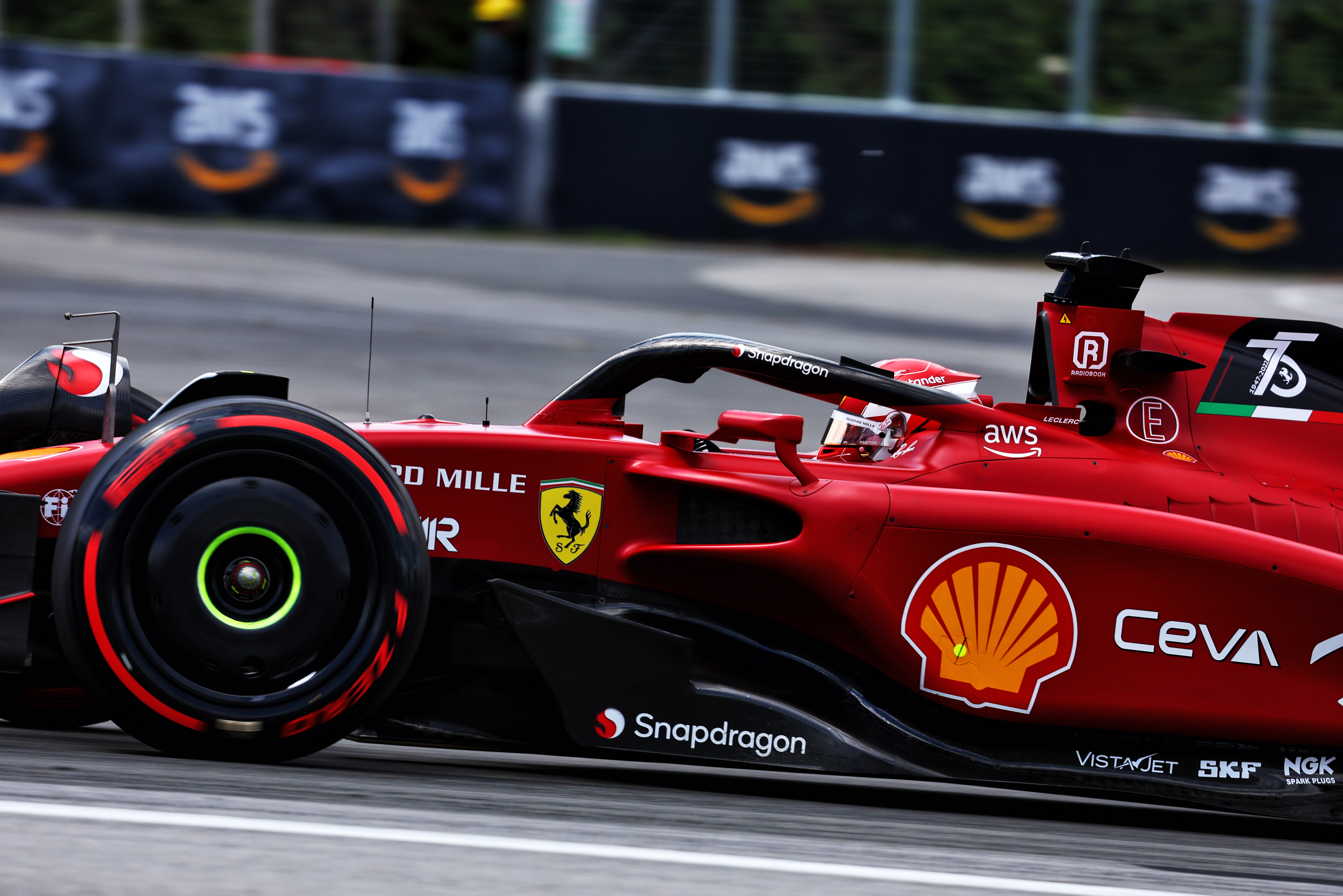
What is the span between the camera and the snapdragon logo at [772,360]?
165 inches

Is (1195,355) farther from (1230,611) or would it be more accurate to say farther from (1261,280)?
(1261,280)

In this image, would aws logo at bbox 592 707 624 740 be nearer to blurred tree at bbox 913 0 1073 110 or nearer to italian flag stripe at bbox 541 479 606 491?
italian flag stripe at bbox 541 479 606 491

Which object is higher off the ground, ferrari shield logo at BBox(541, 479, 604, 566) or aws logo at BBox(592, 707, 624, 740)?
ferrari shield logo at BBox(541, 479, 604, 566)

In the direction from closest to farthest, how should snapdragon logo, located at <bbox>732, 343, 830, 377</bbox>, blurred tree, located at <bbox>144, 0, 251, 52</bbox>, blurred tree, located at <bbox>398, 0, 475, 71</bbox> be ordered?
snapdragon logo, located at <bbox>732, 343, 830, 377</bbox>, blurred tree, located at <bbox>144, 0, 251, 52</bbox>, blurred tree, located at <bbox>398, 0, 475, 71</bbox>

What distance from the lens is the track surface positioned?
9.91 feet

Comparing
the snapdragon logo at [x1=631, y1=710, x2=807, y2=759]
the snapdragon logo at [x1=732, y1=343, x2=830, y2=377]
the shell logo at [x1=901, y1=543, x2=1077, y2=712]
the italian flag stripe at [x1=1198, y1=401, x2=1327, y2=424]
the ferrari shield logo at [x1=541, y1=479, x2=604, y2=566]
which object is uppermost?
the snapdragon logo at [x1=732, y1=343, x2=830, y2=377]

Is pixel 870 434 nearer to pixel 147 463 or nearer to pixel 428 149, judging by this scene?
pixel 147 463

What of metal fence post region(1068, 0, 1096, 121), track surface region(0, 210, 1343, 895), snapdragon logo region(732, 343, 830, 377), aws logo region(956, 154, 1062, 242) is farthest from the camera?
metal fence post region(1068, 0, 1096, 121)

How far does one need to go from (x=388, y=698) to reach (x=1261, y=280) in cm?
1413

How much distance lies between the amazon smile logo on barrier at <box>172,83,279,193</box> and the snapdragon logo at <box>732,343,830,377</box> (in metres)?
11.1

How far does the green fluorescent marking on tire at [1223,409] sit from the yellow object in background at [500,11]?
486 inches

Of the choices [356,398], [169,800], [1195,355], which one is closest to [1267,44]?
[356,398]

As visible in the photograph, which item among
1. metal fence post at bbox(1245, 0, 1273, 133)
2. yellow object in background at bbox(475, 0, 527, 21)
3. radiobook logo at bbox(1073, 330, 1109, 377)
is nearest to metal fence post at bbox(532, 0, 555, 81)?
yellow object in background at bbox(475, 0, 527, 21)

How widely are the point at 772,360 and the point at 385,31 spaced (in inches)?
490
